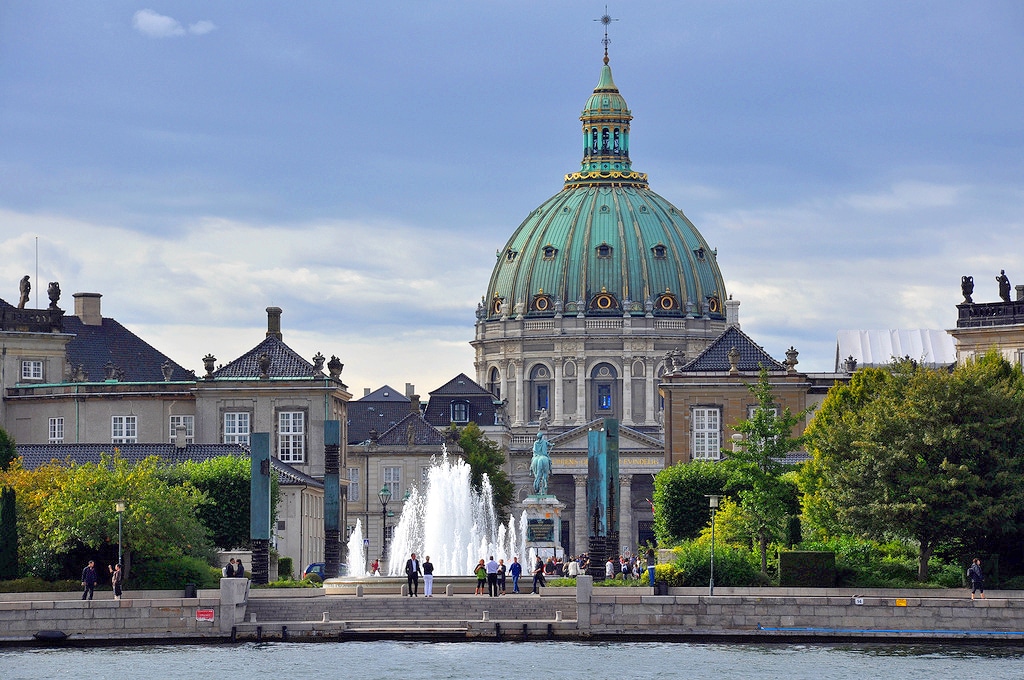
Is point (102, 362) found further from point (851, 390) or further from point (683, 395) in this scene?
point (851, 390)

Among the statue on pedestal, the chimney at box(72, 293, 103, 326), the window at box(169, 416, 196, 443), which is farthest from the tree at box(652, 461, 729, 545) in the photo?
the chimney at box(72, 293, 103, 326)

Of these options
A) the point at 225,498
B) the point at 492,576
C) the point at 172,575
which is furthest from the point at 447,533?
the point at 492,576

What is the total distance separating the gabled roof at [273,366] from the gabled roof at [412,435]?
39778mm

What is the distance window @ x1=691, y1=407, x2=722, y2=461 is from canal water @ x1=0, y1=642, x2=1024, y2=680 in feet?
156

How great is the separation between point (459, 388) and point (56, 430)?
83.1m

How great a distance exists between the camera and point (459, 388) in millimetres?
196500

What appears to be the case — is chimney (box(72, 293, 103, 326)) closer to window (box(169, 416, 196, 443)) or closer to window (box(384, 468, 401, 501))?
window (box(169, 416, 196, 443))

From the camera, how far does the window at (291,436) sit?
111250 millimetres

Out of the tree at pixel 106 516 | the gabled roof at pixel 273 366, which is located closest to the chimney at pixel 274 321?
the gabled roof at pixel 273 366

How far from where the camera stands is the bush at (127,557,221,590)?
76062 millimetres

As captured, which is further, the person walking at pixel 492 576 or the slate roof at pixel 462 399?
the slate roof at pixel 462 399

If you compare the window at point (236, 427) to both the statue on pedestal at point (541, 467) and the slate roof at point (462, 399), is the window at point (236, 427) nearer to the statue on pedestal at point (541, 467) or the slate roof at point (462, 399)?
the statue on pedestal at point (541, 467)

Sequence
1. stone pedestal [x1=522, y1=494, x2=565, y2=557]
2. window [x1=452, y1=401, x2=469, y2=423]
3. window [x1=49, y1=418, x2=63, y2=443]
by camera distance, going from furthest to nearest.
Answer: window [x1=452, y1=401, x2=469, y2=423], window [x1=49, y1=418, x2=63, y2=443], stone pedestal [x1=522, y1=494, x2=565, y2=557]

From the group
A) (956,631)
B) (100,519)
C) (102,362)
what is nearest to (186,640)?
(100,519)
